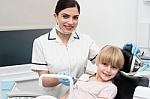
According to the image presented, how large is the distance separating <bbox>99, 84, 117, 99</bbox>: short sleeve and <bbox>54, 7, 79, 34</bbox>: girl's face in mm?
448

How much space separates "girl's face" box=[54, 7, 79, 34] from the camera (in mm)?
1528

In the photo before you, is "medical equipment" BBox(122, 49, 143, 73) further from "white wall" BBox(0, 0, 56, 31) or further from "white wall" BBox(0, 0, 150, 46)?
"white wall" BBox(0, 0, 56, 31)

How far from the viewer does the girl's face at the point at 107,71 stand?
4.49ft

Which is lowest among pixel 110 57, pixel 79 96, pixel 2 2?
pixel 79 96

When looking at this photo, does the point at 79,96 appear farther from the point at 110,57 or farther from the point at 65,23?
the point at 65,23

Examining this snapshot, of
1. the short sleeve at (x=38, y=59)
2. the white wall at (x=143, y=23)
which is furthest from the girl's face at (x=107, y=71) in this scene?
the white wall at (x=143, y=23)

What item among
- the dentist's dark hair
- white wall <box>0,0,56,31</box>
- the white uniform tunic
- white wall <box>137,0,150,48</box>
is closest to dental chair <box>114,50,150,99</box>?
the white uniform tunic

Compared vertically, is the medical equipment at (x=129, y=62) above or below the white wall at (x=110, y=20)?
below

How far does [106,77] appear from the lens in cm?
140

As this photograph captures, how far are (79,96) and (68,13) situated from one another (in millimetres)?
509

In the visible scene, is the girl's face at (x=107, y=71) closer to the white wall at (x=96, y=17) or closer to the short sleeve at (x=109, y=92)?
the short sleeve at (x=109, y=92)

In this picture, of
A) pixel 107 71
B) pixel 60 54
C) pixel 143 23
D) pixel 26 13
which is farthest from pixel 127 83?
pixel 26 13

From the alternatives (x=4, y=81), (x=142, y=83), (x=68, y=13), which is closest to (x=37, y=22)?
(x=4, y=81)

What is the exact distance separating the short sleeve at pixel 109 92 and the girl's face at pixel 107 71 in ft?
0.26
